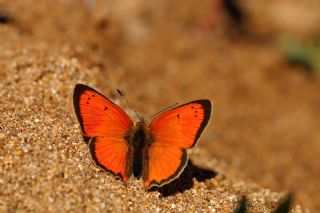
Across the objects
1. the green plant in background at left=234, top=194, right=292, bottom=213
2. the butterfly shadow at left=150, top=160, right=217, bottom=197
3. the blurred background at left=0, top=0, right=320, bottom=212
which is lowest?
the green plant in background at left=234, top=194, right=292, bottom=213

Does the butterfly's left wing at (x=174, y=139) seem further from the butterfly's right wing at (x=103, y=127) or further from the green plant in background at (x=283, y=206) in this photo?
the green plant in background at (x=283, y=206)

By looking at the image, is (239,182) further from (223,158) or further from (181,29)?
(181,29)

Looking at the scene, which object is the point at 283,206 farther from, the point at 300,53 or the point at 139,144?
the point at 300,53

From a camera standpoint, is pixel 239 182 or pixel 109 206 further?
pixel 239 182

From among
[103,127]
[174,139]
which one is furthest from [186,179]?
[103,127]

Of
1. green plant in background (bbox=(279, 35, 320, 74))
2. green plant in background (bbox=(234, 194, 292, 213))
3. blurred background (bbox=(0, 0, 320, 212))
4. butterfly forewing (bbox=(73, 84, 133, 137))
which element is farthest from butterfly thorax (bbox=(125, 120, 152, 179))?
green plant in background (bbox=(279, 35, 320, 74))

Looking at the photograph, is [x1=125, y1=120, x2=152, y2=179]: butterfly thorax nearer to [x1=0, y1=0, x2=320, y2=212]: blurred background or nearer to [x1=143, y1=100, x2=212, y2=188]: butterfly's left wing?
[x1=143, y1=100, x2=212, y2=188]: butterfly's left wing

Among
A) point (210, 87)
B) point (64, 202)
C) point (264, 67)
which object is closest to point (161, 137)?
point (64, 202)

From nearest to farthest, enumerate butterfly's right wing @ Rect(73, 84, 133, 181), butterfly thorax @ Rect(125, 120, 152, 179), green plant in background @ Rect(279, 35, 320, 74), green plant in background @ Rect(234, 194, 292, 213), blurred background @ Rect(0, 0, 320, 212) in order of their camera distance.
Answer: green plant in background @ Rect(234, 194, 292, 213)
butterfly's right wing @ Rect(73, 84, 133, 181)
butterfly thorax @ Rect(125, 120, 152, 179)
blurred background @ Rect(0, 0, 320, 212)
green plant in background @ Rect(279, 35, 320, 74)
